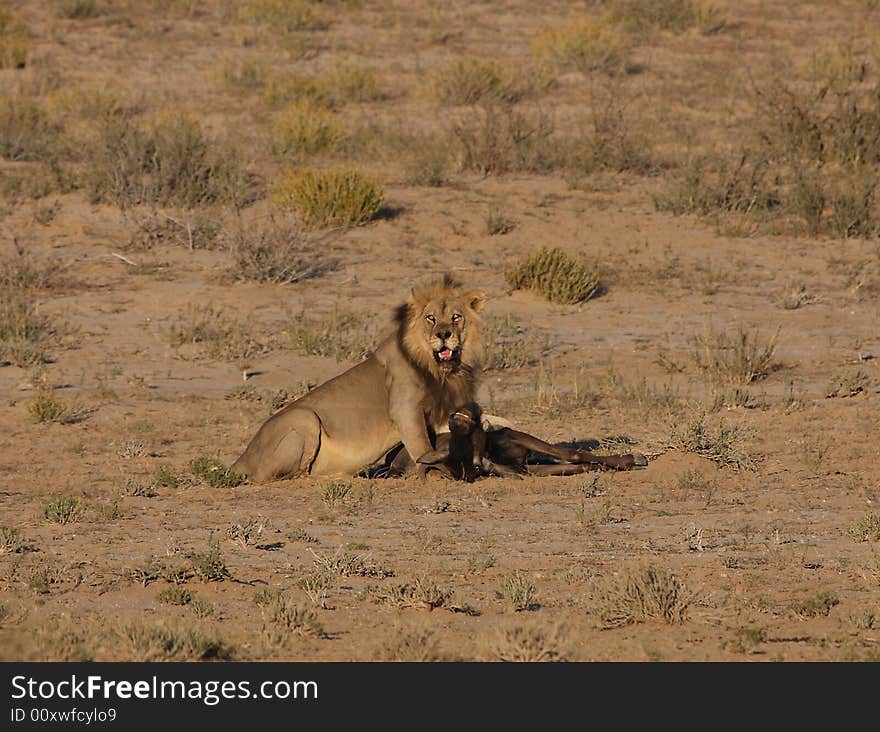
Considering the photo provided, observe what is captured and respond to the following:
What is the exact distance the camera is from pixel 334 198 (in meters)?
19.5

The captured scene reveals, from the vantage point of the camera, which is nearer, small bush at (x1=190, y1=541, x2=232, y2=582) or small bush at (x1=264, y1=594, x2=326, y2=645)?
small bush at (x1=264, y1=594, x2=326, y2=645)

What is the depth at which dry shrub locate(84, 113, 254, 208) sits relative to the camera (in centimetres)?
1995

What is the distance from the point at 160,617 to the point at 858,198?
563 inches

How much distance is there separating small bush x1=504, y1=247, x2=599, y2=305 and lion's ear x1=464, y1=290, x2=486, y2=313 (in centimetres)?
615

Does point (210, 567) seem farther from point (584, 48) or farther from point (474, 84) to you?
point (584, 48)

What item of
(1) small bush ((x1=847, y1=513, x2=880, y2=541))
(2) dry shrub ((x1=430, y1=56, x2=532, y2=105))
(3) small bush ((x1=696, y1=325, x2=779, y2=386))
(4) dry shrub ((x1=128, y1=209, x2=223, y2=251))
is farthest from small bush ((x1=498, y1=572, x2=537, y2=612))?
(2) dry shrub ((x1=430, y1=56, x2=532, y2=105))

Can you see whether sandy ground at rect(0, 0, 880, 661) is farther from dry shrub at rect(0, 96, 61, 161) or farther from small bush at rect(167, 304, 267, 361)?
dry shrub at rect(0, 96, 61, 161)

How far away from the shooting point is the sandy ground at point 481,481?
7.59m

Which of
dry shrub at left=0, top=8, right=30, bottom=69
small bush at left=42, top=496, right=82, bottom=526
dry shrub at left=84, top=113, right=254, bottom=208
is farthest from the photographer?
dry shrub at left=0, top=8, right=30, bottom=69

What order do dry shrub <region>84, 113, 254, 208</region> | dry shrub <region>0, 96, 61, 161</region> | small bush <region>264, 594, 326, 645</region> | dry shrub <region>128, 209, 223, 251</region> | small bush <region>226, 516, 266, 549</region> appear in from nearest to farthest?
small bush <region>264, 594, 326, 645</region>, small bush <region>226, 516, 266, 549</region>, dry shrub <region>128, 209, 223, 251</region>, dry shrub <region>84, 113, 254, 208</region>, dry shrub <region>0, 96, 61, 161</region>

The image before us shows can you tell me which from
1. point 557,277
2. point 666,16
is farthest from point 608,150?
point 666,16

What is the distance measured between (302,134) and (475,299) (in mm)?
12530

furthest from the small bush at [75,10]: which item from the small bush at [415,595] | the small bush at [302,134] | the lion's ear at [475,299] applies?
the small bush at [415,595]
